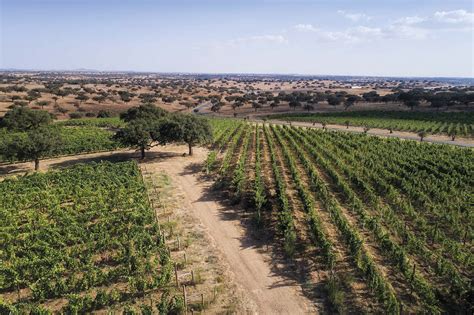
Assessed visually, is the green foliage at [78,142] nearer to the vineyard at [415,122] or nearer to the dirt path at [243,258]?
the dirt path at [243,258]

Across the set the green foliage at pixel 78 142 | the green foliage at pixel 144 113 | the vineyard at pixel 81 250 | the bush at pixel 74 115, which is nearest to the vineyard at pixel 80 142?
the green foliage at pixel 78 142

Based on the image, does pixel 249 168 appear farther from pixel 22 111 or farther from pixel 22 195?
pixel 22 111

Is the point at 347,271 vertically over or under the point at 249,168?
under

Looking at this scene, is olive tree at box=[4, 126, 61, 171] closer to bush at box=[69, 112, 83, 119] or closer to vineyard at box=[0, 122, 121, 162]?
vineyard at box=[0, 122, 121, 162]

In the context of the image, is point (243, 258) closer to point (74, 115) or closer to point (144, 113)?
point (144, 113)

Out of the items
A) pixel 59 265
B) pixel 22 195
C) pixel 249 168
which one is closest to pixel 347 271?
pixel 59 265

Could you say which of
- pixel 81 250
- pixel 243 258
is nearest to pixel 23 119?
pixel 81 250
